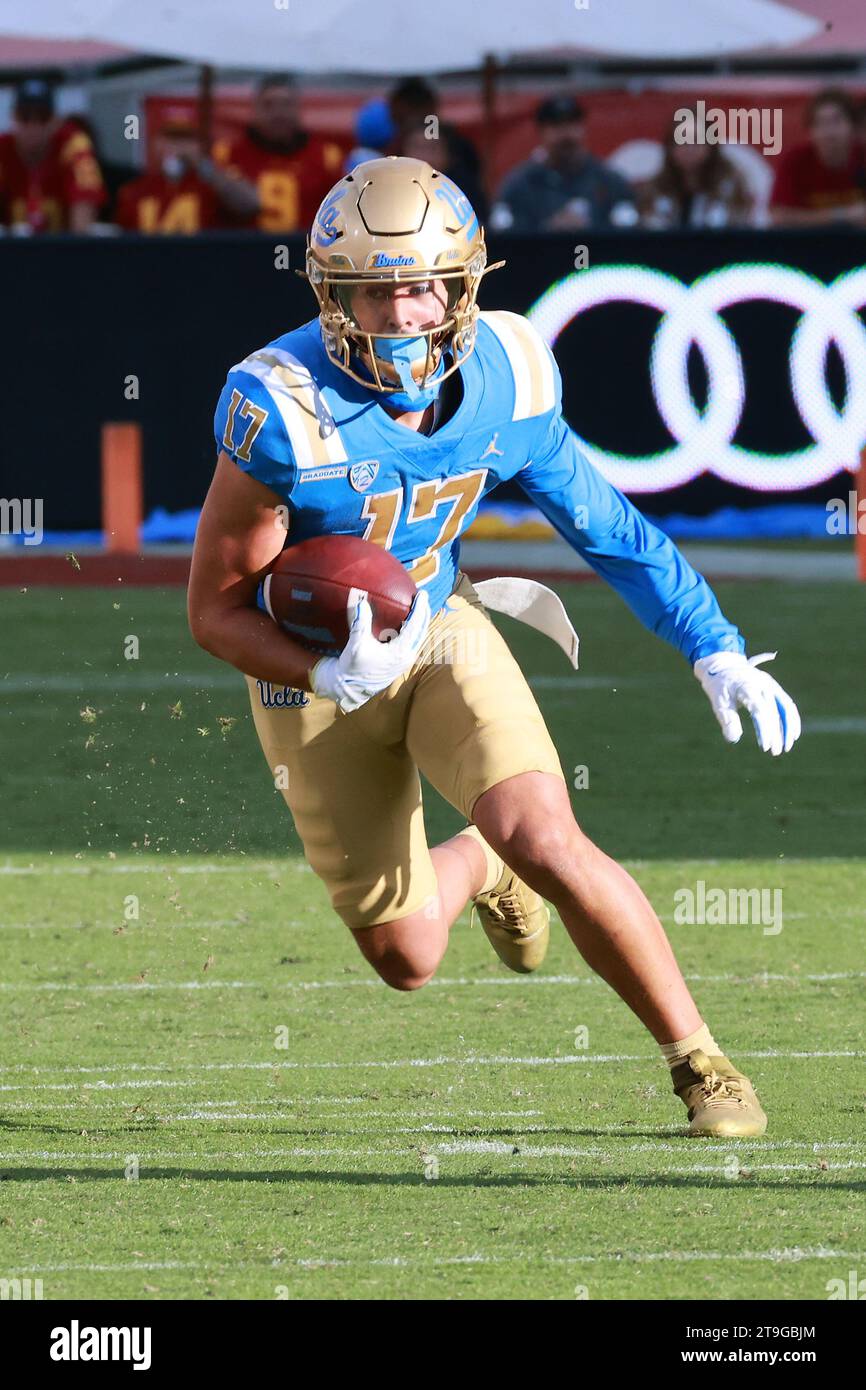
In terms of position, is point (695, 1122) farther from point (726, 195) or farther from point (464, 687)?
point (726, 195)

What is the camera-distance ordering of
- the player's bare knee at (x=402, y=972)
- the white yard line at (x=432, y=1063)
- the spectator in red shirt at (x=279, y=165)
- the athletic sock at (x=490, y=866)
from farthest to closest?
1. the spectator in red shirt at (x=279, y=165)
2. the athletic sock at (x=490, y=866)
3. the white yard line at (x=432, y=1063)
4. the player's bare knee at (x=402, y=972)

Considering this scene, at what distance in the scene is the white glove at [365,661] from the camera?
4430 millimetres

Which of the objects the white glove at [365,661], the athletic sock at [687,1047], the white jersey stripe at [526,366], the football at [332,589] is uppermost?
the white jersey stripe at [526,366]

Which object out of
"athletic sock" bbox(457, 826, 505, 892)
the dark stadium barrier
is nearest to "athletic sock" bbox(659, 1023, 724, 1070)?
"athletic sock" bbox(457, 826, 505, 892)

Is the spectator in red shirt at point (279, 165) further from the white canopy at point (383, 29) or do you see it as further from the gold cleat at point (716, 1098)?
the gold cleat at point (716, 1098)

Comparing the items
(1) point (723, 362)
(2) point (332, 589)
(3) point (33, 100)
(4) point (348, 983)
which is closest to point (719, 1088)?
(2) point (332, 589)

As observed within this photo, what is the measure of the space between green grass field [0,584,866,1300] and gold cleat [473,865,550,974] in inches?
6.6

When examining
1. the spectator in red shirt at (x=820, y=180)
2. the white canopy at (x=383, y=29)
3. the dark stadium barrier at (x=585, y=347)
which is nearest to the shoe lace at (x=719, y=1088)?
the dark stadium barrier at (x=585, y=347)

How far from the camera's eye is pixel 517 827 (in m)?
4.46

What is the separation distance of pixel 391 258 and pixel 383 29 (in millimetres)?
11573

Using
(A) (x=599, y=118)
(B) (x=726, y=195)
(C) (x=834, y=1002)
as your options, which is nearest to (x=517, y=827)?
(C) (x=834, y=1002)

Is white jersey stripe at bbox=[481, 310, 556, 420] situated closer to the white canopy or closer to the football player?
the football player

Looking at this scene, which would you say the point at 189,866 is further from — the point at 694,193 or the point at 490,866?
the point at 694,193

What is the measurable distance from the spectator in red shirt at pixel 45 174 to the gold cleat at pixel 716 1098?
10.3 m
